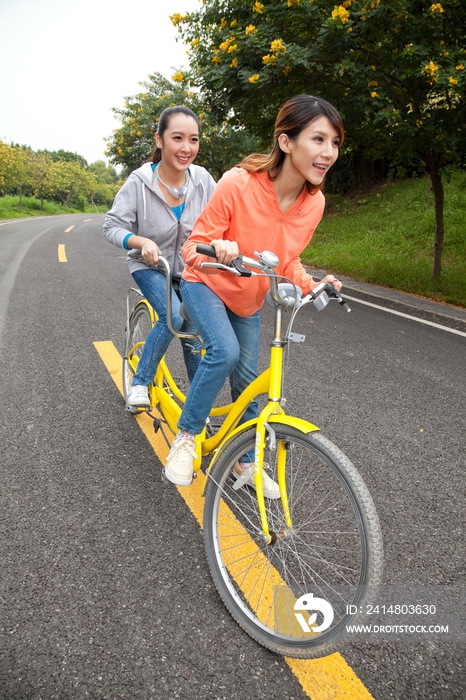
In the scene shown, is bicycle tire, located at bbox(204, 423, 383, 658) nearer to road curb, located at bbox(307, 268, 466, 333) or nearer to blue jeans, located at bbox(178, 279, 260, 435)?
blue jeans, located at bbox(178, 279, 260, 435)

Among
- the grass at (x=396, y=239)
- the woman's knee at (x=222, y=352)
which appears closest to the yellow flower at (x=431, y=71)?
the grass at (x=396, y=239)

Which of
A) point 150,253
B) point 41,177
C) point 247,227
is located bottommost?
point 150,253

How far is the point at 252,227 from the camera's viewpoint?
209 cm

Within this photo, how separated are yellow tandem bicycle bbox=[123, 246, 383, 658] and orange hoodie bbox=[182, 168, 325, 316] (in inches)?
5.8

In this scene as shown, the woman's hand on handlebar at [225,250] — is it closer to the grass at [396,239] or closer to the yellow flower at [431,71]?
the yellow flower at [431,71]

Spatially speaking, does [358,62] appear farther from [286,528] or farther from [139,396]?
[286,528]

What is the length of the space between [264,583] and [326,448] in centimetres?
77

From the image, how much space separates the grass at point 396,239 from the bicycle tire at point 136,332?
644 centimetres

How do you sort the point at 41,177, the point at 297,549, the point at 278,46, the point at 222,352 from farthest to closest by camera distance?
the point at 41,177, the point at 278,46, the point at 297,549, the point at 222,352

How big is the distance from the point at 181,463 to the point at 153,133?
26195 millimetres

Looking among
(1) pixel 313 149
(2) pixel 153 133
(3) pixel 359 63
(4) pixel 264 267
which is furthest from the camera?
(2) pixel 153 133

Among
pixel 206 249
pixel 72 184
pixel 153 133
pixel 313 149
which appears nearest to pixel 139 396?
pixel 206 249

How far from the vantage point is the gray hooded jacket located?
284 cm

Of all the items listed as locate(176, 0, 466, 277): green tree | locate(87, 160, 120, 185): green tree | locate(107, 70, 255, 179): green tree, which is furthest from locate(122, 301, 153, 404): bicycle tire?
locate(87, 160, 120, 185): green tree
